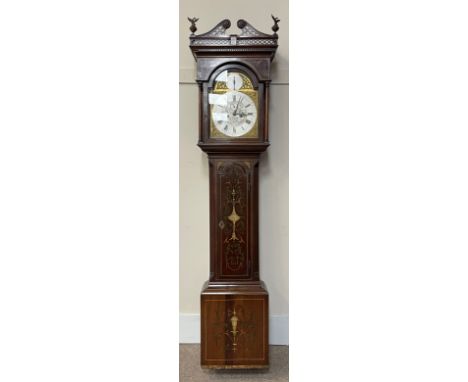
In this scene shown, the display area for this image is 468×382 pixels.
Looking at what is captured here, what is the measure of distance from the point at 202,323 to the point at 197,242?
0.53 m

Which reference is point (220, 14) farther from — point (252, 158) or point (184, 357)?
point (184, 357)

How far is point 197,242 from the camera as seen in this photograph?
2445 mm

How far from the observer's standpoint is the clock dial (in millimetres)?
2094

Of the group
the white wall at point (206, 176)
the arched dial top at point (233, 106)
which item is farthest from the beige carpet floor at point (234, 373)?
the arched dial top at point (233, 106)

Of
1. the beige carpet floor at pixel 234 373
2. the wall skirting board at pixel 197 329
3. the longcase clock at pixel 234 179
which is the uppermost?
the longcase clock at pixel 234 179

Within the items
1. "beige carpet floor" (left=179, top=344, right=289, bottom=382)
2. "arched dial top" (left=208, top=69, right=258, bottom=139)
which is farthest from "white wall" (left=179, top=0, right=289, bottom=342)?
"arched dial top" (left=208, top=69, right=258, bottom=139)

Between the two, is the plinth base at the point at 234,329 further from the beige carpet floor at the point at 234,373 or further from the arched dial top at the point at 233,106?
the arched dial top at the point at 233,106

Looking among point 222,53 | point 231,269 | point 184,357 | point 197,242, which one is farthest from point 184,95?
point 184,357

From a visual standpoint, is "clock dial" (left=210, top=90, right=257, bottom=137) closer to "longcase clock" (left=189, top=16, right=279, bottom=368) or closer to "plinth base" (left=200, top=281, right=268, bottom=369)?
"longcase clock" (left=189, top=16, right=279, bottom=368)

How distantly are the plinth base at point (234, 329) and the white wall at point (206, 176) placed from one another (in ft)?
1.34

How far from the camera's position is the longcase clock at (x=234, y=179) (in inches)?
80.2

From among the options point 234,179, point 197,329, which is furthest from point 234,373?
point 234,179

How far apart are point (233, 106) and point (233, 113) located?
0.04 metres

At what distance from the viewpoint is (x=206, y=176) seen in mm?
2438
